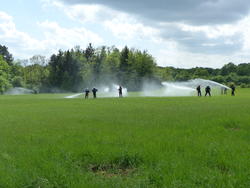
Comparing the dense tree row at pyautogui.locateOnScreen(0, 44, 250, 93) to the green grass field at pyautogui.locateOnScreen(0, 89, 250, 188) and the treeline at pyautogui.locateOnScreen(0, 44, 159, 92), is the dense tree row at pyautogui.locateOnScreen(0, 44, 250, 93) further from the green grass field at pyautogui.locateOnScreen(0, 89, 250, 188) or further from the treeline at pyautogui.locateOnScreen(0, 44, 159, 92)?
the green grass field at pyautogui.locateOnScreen(0, 89, 250, 188)

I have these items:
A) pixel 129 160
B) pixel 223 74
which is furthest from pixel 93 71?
pixel 129 160

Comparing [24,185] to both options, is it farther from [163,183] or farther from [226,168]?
[226,168]

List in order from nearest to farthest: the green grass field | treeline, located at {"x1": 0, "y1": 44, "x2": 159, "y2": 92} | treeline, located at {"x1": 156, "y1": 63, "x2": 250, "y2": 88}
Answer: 1. the green grass field
2. treeline, located at {"x1": 0, "y1": 44, "x2": 159, "y2": 92}
3. treeline, located at {"x1": 156, "y1": 63, "x2": 250, "y2": 88}

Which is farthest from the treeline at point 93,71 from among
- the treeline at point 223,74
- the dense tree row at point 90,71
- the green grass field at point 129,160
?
the green grass field at point 129,160

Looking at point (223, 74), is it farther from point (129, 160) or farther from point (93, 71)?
point (129, 160)

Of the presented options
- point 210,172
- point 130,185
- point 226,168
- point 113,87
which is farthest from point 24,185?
point 113,87

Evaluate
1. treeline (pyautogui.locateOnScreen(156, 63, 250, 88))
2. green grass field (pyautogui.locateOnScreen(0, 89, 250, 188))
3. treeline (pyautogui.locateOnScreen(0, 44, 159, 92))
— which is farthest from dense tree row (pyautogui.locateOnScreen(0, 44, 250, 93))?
green grass field (pyautogui.locateOnScreen(0, 89, 250, 188))

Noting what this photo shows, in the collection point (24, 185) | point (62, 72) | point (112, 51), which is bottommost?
point (24, 185)

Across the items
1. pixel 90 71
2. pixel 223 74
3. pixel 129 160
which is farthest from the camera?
pixel 223 74

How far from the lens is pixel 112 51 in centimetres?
12425

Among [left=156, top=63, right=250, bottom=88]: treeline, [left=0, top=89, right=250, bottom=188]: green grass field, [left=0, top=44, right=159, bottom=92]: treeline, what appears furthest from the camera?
[left=156, top=63, right=250, bottom=88]: treeline

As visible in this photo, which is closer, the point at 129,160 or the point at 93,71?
the point at 129,160

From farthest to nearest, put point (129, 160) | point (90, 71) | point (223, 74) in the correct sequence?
point (223, 74) → point (90, 71) → point (129, 160)

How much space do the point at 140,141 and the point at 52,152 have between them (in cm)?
275
